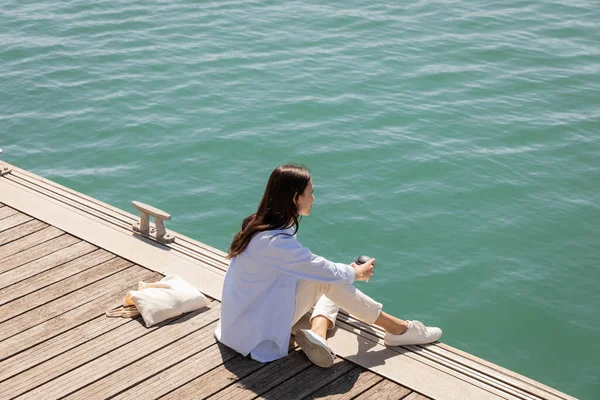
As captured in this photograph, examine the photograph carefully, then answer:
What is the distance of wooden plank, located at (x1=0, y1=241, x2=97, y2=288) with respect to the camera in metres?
6.36

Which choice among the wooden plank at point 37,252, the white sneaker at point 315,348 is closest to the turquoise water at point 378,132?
the wooden plank at point 37,252

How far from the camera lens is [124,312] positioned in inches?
233

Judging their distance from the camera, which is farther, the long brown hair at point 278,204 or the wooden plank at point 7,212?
the wooden plank at point 7,212

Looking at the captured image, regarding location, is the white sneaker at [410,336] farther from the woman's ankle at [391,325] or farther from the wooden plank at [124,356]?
the wooden plank at [124,356]

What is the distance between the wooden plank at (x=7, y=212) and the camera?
7.25 metres

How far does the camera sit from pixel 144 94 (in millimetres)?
12117

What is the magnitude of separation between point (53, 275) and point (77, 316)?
611 mm

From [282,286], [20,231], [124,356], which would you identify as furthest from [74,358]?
[20,231]

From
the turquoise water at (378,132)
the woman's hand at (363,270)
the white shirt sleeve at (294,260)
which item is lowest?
the turquoise water at (378,132)

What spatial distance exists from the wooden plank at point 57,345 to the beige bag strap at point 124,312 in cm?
3

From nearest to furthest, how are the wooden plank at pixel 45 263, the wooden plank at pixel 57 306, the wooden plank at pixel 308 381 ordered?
the wooden plank at pixel 308 381
the wooden plank at pixel 57 306
the wooden plank at pixel 45 263

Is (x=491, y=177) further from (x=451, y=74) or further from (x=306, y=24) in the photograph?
(x=306, y=24)

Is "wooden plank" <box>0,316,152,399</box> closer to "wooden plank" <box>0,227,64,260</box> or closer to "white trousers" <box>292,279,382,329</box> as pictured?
"white trousers" <box>292,279,382,329</box>

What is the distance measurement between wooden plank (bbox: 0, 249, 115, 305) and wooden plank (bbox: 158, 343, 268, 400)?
1.46m
